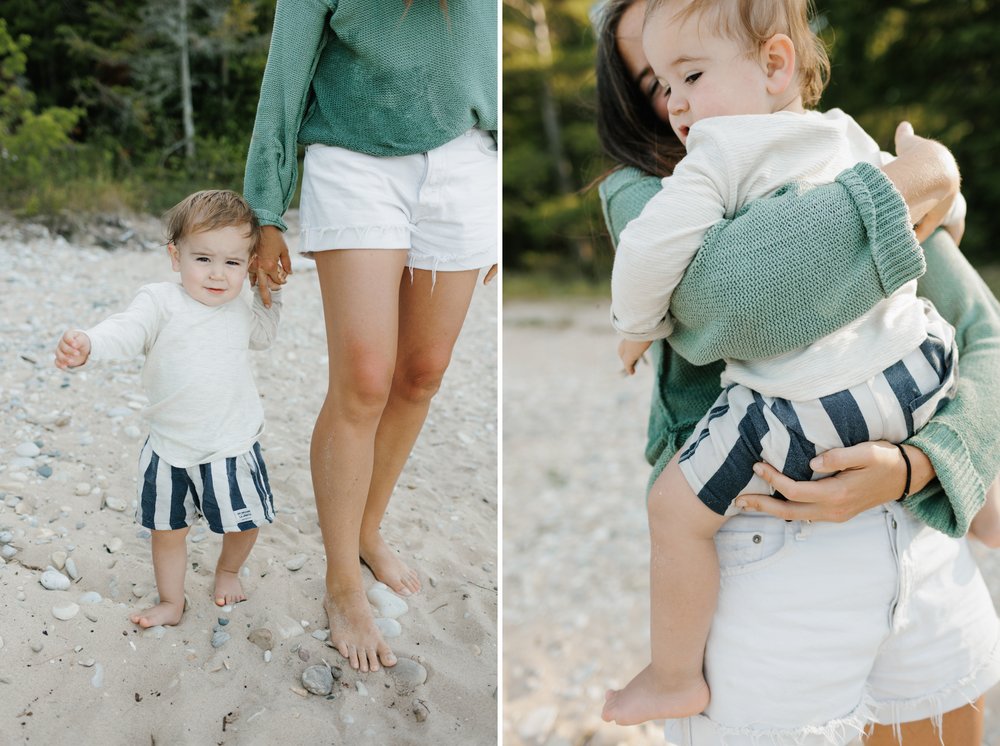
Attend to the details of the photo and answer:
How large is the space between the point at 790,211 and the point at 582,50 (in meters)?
10.5

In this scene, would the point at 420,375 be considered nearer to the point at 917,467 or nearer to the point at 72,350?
the point at 72,350

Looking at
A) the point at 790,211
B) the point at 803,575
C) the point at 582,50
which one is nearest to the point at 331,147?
the point at 790,211

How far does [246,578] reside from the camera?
1.97 m

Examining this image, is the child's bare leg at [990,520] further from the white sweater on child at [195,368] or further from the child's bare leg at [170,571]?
the child's bare leg at [170,571]

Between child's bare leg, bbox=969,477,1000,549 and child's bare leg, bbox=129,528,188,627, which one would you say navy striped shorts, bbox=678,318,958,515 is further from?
child's bare leg, bbox=129,528,188,627

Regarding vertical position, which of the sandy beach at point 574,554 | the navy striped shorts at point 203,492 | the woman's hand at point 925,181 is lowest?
the sandy beach at point 574,554

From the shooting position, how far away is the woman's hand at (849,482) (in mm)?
1083

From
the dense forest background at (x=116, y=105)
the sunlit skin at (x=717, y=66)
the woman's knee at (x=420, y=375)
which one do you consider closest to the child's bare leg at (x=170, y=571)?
the woman's knee at (x=420, y=375)

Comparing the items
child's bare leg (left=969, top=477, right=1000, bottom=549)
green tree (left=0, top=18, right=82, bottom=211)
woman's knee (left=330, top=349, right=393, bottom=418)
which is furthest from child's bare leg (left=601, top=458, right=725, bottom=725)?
green tree (left=0, top=18, right=82, bottom=211)

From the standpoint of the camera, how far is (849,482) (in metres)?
1.09

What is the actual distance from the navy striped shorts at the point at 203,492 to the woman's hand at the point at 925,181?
1179 mm

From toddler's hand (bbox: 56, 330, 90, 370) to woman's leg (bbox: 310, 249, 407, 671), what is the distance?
1.34 feet

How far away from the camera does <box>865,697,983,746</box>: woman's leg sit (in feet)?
4.13

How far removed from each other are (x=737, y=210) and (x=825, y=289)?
145 millimetres
